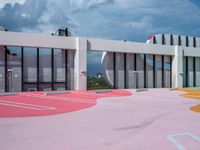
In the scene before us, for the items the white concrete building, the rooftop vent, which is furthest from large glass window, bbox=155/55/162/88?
the rooftop vent

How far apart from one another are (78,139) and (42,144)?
933 mm

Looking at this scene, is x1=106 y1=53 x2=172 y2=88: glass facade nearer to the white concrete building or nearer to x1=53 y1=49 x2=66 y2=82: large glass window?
the white concrete building

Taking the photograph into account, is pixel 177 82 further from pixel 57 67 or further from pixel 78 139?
pixel 78 139

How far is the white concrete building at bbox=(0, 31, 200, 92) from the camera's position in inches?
904

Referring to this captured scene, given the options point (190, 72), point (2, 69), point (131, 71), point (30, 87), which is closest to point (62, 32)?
point (30, 87)

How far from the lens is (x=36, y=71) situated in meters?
24.3

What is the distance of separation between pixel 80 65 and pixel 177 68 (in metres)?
14.9

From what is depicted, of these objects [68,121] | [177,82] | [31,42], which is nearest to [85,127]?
[68,121]

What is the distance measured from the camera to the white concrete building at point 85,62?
22969 millimetres

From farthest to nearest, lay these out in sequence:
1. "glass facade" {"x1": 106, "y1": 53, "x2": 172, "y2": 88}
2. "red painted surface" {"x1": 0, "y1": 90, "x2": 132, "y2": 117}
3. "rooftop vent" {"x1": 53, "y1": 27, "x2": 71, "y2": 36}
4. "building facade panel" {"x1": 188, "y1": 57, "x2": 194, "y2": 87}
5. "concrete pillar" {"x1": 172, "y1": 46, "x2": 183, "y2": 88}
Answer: "building facade panel" {"x1": 188, "y1": 57, "x2": 194, "y2": 87} → "concrete pillar" {"x1": 172, "y1": 46, "x2": 183, "y2": 88} → "glass facade" {"x1": 106, "y1": 53, "x2": 172, "y2": 88} → "rooftop vent" {"x1": 53, "y1": 27, "x2": 71, "y2": 36} → "red painted surface" {"x1": 0, "y1": 90, "x2": 132, "y2": 117}

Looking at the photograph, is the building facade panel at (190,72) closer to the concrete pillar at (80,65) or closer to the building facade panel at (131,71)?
the building facade panel at (131,71)

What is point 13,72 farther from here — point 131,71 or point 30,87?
point 131,71

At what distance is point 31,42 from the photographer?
894 inches

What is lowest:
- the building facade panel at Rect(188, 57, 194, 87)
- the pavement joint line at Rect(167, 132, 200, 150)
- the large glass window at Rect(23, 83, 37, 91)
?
the pavement joint line at Rect(167, 132, 200, 150)
